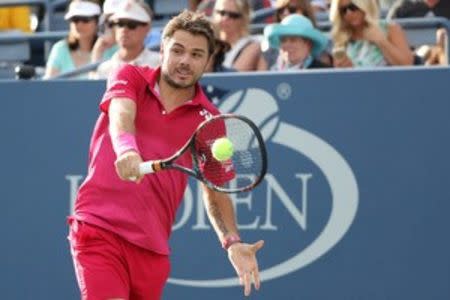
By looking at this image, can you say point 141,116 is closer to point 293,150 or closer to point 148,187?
point 148,187

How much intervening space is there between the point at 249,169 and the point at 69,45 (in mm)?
4151

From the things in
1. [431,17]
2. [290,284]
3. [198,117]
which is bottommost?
[290,284]

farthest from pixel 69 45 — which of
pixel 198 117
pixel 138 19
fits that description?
pixel 198 117

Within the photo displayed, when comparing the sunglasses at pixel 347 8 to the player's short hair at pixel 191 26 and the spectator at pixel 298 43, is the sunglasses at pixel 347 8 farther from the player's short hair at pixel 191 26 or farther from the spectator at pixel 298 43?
the player's short hair at pixel 191 26

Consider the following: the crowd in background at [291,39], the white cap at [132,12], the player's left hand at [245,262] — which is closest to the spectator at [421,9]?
the crowd in background at [291,39]

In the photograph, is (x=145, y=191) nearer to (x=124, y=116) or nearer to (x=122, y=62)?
(x=124, y=116)

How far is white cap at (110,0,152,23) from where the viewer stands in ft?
27.4

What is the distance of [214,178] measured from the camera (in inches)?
209

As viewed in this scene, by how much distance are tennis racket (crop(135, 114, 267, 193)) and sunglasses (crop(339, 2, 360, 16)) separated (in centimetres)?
278

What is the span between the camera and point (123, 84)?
5.43 metres

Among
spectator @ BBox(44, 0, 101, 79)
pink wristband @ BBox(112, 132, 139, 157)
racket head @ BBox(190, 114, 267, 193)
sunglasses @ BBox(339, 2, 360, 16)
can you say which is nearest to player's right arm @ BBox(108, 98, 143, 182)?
pink wristband @ BBox(112, 132, 139, 157)

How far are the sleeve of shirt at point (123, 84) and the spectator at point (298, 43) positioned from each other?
2.45 metres

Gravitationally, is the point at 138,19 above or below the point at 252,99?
above

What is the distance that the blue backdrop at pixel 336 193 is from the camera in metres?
7.06
